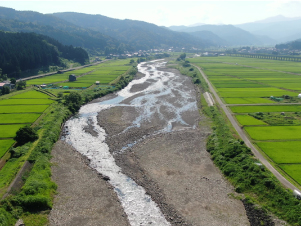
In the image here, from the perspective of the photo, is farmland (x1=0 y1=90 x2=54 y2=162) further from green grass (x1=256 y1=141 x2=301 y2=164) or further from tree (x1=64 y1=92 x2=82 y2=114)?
green grass (x1=256 y1=141 x2=301 y2=164)

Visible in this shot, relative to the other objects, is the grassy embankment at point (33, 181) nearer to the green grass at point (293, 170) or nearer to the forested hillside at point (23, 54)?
the green grass at point (293, 170)

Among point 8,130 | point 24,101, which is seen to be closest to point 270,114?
point 8,130

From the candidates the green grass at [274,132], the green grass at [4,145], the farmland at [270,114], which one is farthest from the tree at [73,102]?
the green grass at [274,132]

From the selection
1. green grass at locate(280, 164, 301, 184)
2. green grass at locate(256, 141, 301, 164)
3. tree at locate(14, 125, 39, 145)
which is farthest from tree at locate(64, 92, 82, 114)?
green grass at locate(280, 164, 301, 184)

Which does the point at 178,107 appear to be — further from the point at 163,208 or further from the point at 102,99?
the point at 163,208

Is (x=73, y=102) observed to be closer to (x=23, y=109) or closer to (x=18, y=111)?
(x=23, y=109)

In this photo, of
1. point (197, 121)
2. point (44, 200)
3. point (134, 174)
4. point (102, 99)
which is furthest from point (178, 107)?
point (44, 200)
